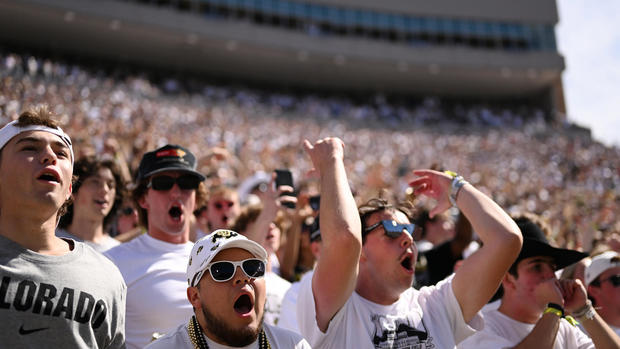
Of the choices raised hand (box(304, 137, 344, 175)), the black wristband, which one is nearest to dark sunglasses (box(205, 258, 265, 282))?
raised hand (box(304, 137, 344, 175))

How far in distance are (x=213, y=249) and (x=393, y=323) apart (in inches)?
39.8

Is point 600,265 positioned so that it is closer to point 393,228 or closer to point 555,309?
point 555,309

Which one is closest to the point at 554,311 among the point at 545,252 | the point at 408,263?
the point at 545,252

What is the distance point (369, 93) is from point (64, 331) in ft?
122

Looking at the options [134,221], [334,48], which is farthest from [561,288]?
[334,48]

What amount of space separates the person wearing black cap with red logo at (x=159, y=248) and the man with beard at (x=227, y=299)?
63cm

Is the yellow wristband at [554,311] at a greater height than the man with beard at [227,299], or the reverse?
the man with beard at [227,299]

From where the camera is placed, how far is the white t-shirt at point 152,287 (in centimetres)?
276

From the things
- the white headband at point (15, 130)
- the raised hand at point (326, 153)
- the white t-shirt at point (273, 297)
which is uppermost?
the white headband at point (15, 130)

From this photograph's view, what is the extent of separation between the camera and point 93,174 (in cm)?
375

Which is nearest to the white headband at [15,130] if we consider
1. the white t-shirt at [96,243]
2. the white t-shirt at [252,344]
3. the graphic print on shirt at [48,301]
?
the graphic print on shirt at [48,301]

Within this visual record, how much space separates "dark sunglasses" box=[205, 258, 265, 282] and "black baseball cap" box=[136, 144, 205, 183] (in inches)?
52.2

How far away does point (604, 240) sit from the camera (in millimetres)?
4852

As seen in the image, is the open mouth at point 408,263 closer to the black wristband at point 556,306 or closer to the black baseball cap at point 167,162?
the black wristband at point 556,306
